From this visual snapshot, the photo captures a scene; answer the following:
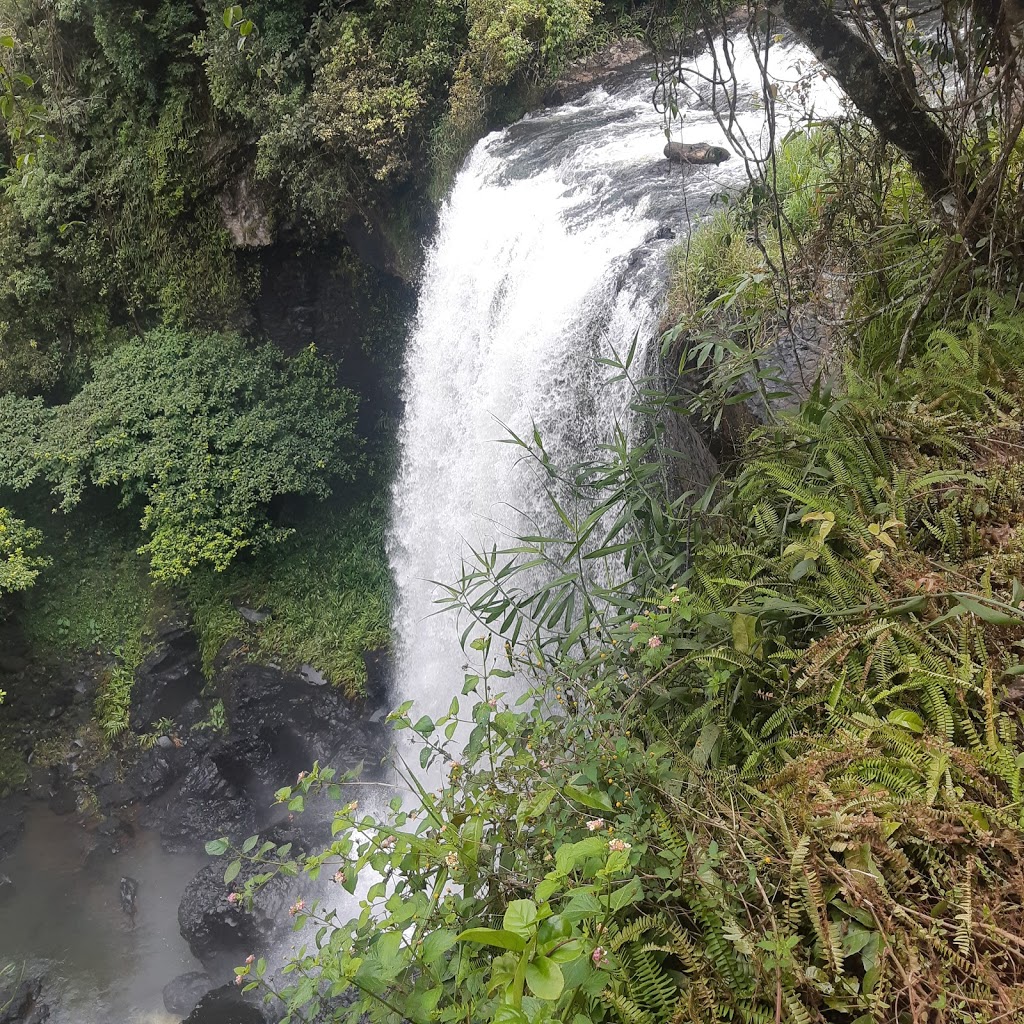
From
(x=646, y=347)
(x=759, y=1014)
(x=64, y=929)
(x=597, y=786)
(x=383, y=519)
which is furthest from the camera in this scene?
(x=383, y=519)

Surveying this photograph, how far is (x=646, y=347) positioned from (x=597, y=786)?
110 inches

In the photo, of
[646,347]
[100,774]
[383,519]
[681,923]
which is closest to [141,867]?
[100,774]

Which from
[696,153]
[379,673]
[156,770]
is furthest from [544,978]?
[156,770]

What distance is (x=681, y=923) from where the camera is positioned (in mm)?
1289

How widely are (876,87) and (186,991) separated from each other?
7.39m

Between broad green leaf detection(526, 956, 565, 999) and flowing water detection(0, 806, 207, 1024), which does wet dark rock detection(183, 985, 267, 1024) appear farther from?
broad green leaf detection(526, 956, 565, 999)

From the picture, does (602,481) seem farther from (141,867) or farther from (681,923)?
(141,867)

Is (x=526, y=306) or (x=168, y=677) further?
(x=168, y=677)

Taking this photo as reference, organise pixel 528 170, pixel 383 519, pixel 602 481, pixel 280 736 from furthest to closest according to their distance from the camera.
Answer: pixel 383 519 → pixel 280 736 → pixel 528 170 → pixel 602 481

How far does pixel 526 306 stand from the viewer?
5.20 meters

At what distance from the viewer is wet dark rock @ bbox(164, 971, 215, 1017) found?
564 cm

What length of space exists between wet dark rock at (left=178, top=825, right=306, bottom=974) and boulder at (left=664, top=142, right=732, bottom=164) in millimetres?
6622

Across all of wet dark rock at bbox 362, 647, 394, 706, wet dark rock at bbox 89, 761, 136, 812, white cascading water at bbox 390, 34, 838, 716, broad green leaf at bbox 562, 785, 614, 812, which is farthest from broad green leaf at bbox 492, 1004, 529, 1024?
wet dark rock at bbox 89, 761, 136, 812

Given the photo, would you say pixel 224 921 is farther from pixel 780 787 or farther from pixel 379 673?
pixel 780 787
